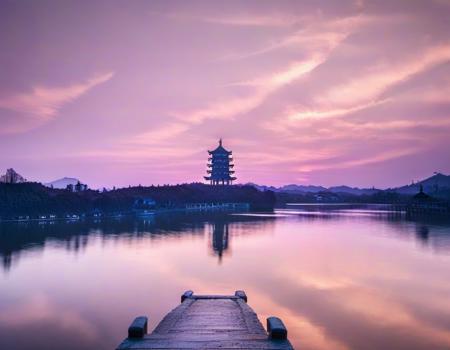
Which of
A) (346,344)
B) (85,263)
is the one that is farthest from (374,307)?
(85,263)

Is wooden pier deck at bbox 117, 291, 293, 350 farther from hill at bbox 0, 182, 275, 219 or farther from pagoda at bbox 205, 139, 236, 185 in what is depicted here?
pagoda at bbox 205, 139, 236, 185

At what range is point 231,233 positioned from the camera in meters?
42.9

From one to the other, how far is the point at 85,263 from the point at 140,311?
11705mm

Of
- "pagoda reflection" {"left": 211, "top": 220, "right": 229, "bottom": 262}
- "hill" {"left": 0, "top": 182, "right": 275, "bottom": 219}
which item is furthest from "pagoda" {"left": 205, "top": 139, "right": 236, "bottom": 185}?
"pagoda reflection" {"left": 211, "top": 220, "right": 229, "bottom": 262}

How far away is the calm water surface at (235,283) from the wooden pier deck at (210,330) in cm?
283

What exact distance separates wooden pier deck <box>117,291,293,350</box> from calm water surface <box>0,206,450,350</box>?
9.29 feet

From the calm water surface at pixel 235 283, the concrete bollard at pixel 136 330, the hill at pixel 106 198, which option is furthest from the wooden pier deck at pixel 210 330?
the hill at pixel 106 198

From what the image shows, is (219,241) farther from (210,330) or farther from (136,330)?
(136,330)

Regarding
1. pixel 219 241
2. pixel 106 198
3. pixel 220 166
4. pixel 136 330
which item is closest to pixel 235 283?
pixel 136 330

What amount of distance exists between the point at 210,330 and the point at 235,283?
39.8ft

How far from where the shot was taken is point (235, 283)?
20.3 meters

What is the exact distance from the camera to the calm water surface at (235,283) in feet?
41.7

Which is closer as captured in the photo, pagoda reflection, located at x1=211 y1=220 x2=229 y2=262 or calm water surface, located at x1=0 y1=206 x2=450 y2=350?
calm water surface, located at x1=0 y1=206 x2=450 y2=350

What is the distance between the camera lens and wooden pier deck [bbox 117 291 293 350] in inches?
277
